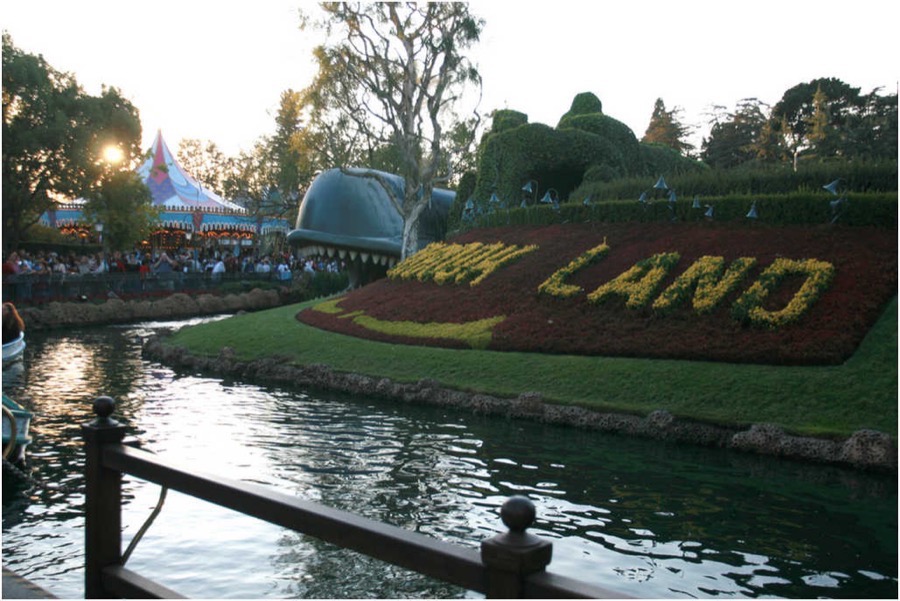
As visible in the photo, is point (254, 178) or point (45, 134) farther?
point (254, 178)

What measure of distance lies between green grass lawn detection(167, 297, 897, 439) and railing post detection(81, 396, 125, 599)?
29.6ft

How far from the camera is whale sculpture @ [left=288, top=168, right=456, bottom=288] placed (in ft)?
91.6

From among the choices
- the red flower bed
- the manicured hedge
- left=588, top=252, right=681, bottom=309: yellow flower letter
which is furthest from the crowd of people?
left=588, top=252, right=681, bottom=309: yellow flower letter

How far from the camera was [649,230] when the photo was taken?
2039cm

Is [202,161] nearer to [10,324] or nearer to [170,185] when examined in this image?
[170,185]

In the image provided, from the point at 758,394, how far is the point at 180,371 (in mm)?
12281

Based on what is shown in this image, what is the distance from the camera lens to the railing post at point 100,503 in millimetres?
4430

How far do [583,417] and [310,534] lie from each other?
9779mm

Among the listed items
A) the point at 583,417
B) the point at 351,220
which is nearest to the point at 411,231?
the point at 351,220

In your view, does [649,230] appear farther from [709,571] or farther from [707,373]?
[709,571]

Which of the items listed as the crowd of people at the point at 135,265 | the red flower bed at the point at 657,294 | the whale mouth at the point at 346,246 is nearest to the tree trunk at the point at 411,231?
the whale mouth at the point at 346,246

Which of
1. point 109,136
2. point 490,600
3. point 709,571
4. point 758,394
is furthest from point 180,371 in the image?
point 109,136

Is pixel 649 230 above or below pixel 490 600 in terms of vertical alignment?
above

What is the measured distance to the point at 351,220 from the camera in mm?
28453
